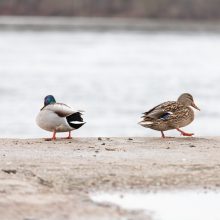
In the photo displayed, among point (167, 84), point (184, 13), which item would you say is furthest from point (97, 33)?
point (167, 84)

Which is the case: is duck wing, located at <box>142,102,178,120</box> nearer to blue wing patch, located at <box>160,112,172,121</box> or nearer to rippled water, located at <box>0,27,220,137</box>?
blue wing patch, located at <box>160,112,172,121</box>

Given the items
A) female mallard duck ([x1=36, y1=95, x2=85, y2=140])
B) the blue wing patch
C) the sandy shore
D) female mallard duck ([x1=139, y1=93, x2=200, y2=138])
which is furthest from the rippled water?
the sandy shore

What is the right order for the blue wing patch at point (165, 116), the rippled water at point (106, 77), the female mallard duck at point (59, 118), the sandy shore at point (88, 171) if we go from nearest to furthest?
the sandy shore at point (88, 171)
the female mallard duck at point (59, 118)
the blue wing patch at point (165, 116)
the rippled water at point (106, 77)

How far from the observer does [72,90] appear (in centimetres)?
3803

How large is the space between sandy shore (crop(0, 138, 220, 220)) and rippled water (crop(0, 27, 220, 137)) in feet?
29.7

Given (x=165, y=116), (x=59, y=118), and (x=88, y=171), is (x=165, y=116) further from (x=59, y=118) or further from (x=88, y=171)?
(x=88, y=171)

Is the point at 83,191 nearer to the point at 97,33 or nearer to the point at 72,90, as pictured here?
the point at 72,90

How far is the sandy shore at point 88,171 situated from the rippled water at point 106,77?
9.07 m

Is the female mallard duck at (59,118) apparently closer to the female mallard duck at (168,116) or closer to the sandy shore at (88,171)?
the sandy shore at (88,171)

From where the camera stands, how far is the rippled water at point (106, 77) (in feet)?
87.4

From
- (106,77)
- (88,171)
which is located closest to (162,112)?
(88,171)

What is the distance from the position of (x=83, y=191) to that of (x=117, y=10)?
121046 millimetres

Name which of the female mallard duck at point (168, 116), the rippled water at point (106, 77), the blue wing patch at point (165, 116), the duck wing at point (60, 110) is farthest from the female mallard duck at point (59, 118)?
the rippled water at point (106, 77)

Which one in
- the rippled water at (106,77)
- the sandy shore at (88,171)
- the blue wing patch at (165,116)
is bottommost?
the sandy shore at (88,171)
